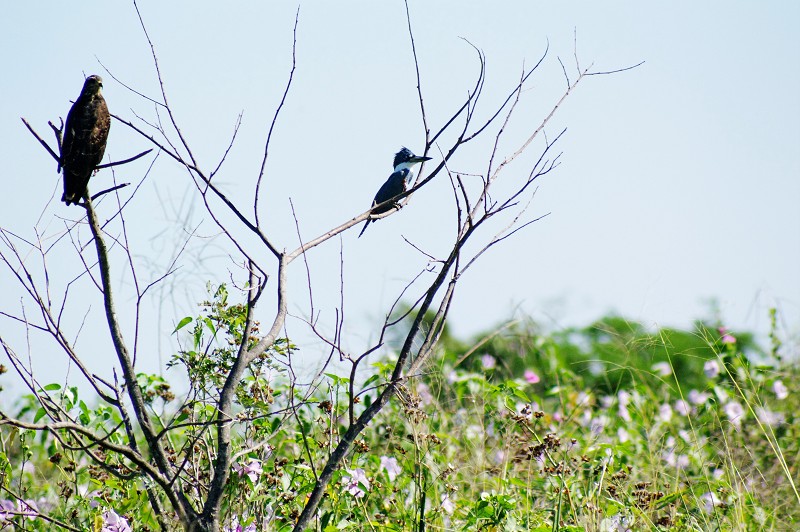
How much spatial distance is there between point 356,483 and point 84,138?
140 centimetres

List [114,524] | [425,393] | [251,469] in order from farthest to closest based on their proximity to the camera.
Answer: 1. [425,393]
2. [114,524]
3. [251,469]

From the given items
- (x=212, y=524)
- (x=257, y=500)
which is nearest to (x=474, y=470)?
(x=257, y=500)

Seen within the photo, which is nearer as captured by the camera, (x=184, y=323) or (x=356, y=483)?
(x=184, y=323)

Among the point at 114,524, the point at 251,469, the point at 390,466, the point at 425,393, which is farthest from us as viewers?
the point at 425,393

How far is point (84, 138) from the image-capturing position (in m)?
2.74

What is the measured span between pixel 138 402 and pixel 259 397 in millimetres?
503

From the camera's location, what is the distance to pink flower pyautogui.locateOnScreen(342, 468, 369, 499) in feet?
9.41

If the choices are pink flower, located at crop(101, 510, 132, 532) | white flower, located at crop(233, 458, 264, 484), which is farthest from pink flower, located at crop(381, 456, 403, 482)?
pink flower, located at crop(101, 510, 132, 532)

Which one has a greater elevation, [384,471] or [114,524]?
[384,471]

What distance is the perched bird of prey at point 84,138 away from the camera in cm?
262

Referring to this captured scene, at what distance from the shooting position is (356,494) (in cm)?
294

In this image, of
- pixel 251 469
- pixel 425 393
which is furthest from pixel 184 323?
pixel 425 393

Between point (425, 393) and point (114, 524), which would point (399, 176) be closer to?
point (425, 393)

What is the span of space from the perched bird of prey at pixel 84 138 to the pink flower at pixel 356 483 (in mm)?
1230
